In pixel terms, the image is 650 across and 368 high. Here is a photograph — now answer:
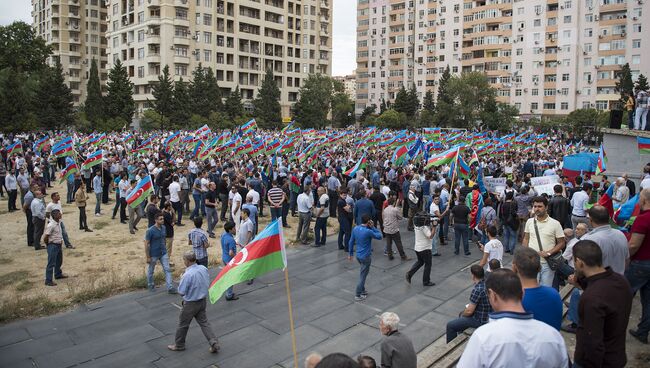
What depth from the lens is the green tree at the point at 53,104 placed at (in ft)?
180

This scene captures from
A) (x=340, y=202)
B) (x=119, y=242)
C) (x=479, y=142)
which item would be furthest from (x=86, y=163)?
(x=479, y=142)

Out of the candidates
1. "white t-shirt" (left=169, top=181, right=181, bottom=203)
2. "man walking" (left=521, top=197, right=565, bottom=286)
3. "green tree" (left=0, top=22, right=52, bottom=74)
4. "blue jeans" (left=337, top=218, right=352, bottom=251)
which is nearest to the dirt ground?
"white t-shirt" (left=169, top=181, right=181, bottom=203)

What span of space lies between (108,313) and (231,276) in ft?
13.7

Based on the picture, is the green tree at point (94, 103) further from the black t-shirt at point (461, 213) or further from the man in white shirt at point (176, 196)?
the black t-shirt at point (461, 213)

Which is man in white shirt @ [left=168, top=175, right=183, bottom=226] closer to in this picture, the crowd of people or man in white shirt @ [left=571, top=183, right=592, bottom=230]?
the crowd of people

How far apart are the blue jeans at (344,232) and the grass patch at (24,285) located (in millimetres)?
7497

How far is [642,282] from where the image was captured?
602cm

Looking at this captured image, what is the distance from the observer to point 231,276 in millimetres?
6242

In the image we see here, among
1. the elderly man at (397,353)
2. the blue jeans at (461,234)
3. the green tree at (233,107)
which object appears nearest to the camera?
the elderly man at (397,353)

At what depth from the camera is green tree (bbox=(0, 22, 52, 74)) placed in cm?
6075

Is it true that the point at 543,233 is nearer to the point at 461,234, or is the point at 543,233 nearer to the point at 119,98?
the point at 461,234

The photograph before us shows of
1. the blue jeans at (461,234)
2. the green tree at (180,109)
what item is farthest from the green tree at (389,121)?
the blue jeans at (461,234)

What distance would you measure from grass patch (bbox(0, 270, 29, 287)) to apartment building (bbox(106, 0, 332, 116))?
61.3 metres

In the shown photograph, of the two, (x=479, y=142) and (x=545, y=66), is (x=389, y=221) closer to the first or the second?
(x=479, y=142)
